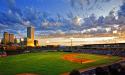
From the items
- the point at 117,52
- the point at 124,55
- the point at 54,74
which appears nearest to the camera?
the point at 54,74

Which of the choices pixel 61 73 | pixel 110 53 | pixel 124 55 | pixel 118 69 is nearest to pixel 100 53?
pixel 110 53

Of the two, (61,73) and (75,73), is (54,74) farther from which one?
(75,73)

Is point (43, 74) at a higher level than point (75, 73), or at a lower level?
lower

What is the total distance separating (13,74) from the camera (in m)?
44.7

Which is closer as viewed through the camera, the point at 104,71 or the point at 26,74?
the point at 104,71

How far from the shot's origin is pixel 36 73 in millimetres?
45281

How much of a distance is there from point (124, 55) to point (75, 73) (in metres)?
73.2

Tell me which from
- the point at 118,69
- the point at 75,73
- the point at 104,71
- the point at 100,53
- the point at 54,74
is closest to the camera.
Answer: the point at 75,73

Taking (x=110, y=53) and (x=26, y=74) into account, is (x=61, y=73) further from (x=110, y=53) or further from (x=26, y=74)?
(x=110, y=53)

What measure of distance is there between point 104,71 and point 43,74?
2917 centimetres

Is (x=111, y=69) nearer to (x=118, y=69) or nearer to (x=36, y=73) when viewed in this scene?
(x=118, y=69)

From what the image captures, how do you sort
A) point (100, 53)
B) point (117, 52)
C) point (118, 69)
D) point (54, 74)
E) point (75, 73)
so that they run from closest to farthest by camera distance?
point (75, 73), point (118, 69), point (54, 74), point (117, 52), point (100, 53)

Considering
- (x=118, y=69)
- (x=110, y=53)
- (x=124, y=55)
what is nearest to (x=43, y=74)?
(x=118, y=69)

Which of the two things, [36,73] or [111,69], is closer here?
[111,69]
